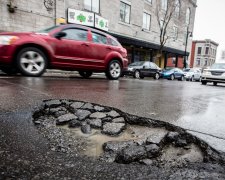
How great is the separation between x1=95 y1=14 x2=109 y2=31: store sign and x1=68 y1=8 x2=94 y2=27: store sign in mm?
553

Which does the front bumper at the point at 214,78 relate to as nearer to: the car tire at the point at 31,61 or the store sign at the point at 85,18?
the store sign at the point at 85,18

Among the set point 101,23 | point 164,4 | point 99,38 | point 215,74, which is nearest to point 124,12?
point 101,23

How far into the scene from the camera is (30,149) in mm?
1518

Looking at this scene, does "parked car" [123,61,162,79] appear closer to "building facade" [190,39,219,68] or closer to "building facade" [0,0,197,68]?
"building facade" [0,0,197,68]

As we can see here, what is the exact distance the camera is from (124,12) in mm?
19297

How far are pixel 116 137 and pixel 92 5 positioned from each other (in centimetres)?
1568

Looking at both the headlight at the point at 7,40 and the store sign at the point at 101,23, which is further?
the store sign at the point at 101,23

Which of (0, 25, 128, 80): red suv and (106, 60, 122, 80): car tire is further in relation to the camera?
(106, 60, 122, 80): car tire

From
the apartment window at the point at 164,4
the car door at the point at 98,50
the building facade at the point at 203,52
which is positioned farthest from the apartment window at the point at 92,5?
the building facade at the point at 203,52

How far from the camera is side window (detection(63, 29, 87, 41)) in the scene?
5895 millimetres

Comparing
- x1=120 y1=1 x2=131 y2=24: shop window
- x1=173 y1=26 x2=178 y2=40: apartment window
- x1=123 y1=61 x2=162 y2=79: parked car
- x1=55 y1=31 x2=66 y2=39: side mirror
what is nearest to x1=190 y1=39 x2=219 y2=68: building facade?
x1=173 y1=26 x2=178 y2=40: apartment window

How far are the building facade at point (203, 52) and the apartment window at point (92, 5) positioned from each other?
4658cm

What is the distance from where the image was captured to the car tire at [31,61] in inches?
199

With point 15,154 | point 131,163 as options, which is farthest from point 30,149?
point 131,163
